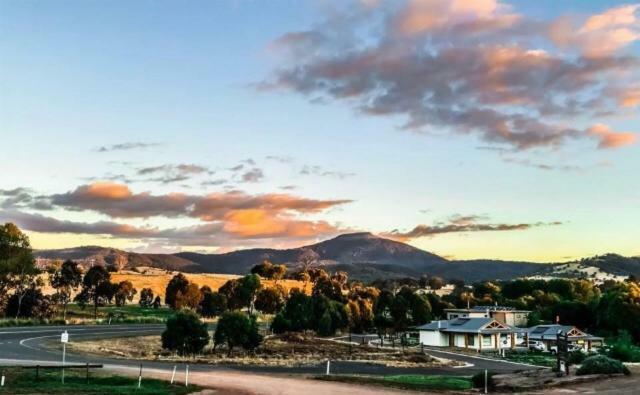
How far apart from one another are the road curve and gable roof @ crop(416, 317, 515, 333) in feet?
69.2

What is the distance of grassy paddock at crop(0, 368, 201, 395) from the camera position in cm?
3656

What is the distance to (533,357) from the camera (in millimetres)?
88062

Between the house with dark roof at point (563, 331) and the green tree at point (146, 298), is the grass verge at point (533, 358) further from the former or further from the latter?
the green tree at point (146, 298)

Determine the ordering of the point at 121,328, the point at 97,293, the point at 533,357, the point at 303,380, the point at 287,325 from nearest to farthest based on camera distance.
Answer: the point at 303,380
the point at 533,357
the point at 121,328
the point at 287,325
the point at 97,293

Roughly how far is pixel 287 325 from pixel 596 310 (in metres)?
63.8

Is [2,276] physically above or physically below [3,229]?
below

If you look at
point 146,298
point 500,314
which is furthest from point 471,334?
point 146,298

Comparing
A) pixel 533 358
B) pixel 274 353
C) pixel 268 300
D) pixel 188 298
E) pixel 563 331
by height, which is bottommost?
pixel 533 358

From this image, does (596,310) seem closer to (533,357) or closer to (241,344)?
(533,357)

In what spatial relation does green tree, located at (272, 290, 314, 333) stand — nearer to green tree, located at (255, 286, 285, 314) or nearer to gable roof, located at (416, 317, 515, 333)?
gable roof, located at (416, 317, 515, 333)

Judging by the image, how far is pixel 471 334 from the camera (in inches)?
4060

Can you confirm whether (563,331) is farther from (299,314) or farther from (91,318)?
(91,318)

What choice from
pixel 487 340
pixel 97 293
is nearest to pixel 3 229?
pixel 97 293

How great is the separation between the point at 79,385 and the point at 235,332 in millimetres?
34455
